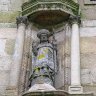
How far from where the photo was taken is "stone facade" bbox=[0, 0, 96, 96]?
22.0ft

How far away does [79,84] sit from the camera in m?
6.47

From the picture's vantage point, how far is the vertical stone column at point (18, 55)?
6.62 meters

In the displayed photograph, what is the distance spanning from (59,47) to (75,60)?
596 millimetres


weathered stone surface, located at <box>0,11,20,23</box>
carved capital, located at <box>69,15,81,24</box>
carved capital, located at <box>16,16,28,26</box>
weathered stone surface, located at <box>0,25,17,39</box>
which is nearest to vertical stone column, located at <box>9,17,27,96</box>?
carved capital, located at <box>16,16,28,26</box>

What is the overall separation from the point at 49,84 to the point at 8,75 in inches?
37.5

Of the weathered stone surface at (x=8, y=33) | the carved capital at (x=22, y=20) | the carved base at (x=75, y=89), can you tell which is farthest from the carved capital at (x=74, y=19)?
the carved base at (x=75, y=89)

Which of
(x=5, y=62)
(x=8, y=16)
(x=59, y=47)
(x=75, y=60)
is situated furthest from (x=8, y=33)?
(x=75, y=60)

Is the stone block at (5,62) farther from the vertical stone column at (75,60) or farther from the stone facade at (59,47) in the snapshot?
the vertical stone column at (75,60)

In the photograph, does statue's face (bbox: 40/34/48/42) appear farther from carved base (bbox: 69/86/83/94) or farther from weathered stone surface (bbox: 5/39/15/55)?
carved base (bbox: 69/86/83/94)

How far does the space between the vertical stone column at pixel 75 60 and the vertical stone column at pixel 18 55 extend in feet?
3.02

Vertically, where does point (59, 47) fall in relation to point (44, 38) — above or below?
below

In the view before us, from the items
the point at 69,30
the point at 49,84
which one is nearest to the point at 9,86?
the point at 49,84

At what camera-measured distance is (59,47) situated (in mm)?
7305

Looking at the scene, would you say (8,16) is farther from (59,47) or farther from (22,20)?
(59,47)
